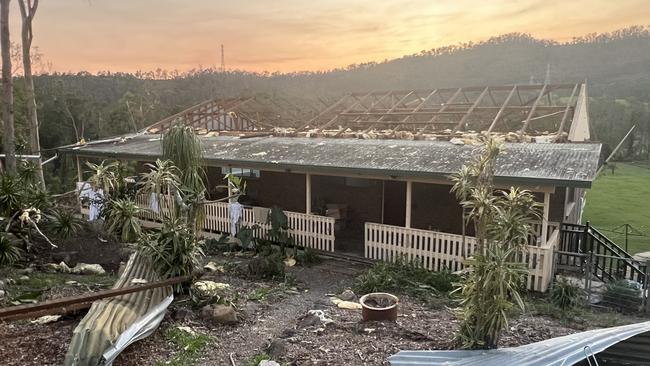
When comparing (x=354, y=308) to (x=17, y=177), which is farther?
(x=17, y=177)

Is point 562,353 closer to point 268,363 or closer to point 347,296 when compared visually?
point 268,363

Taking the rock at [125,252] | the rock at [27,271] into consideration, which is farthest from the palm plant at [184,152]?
the rock at [27,271]

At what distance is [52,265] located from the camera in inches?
390

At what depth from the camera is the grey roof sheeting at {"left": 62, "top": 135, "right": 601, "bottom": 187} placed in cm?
892

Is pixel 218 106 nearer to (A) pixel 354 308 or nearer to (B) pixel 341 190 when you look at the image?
(B) pixel 341 190

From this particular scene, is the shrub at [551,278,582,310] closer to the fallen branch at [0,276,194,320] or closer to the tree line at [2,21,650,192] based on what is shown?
the fallen branch at [0,276,194,320]

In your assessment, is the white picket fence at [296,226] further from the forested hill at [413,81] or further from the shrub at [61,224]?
the forested hill at [413,81]

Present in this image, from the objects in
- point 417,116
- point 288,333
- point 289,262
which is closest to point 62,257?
point 289,262

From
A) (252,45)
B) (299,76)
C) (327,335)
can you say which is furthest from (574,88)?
(299,76)

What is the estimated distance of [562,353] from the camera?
4730 millimetres

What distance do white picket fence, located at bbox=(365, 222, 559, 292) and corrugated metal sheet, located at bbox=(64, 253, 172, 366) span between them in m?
5.27

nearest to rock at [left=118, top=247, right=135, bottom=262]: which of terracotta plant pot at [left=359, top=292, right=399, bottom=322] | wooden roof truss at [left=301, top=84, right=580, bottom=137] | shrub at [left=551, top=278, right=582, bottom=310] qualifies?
terracotta plant pot at [left=359, top=292, right=399, bottom=322]

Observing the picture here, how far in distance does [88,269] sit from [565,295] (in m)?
9.53

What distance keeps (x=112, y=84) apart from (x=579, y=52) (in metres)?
58.0
